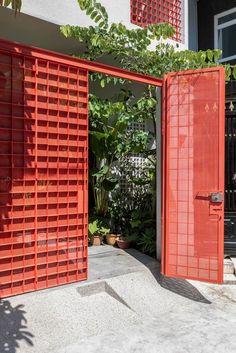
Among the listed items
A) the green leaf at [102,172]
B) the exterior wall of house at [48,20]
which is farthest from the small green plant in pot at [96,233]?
the exterior wall of house at [48,20]

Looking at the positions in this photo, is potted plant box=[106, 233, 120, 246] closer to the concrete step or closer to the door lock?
the concrete step

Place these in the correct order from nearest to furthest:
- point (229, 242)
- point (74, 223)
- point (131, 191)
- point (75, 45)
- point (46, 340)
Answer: point (46, 340), point (74, 223), point (229, 242), point (75, 45), point (131, 191)

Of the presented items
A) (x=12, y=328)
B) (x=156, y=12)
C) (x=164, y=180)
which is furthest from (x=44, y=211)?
(x=156, y=12)

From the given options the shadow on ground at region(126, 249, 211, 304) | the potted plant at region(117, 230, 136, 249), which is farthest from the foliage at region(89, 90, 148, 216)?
the shadow on ground at region(126, 249, 211, 304)

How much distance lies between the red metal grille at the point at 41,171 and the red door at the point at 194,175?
1.13 meters

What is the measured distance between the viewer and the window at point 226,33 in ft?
30.0

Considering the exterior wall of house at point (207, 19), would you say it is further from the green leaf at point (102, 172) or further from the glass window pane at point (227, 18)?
the green leaf at point (102, 172)

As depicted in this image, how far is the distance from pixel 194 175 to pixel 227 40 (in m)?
6.37

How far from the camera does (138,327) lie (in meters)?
3.63

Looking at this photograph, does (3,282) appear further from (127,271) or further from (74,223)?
(127,271)

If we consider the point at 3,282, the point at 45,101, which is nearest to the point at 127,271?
the point at 3,282

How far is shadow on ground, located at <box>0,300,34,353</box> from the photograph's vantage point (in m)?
3.14

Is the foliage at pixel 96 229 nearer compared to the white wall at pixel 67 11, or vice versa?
the white wall at pixel 67 11

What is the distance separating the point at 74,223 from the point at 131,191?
330 centimetres
